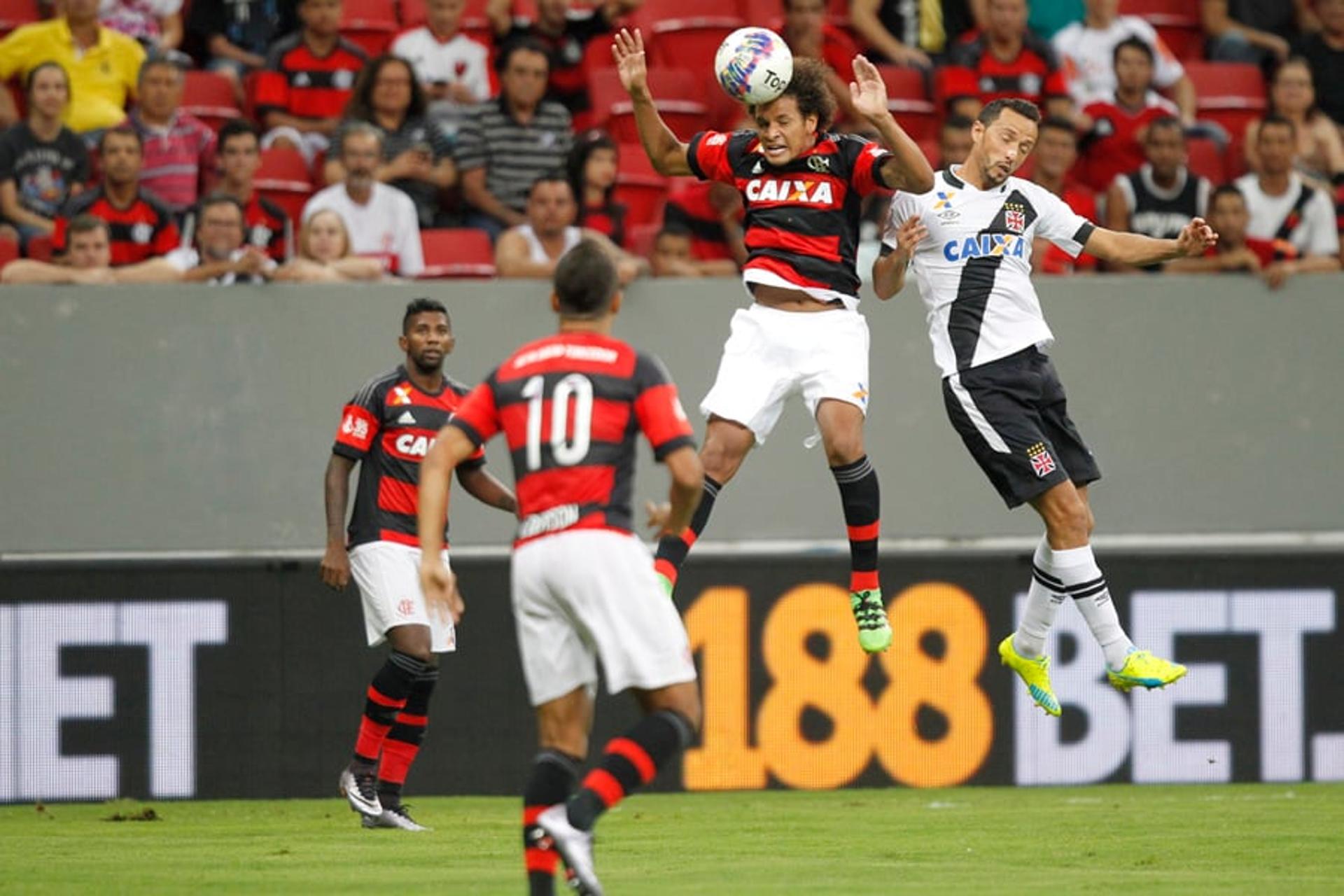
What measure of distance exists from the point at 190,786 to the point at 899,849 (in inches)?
Result: 200

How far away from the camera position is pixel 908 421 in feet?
46.1

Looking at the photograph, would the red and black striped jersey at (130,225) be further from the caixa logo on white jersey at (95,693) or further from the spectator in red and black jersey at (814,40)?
the spectator in red and black jersey at (814,40)

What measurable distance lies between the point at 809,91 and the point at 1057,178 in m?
5.25

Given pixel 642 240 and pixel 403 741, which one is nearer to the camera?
pixel 403 741

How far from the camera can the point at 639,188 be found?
627 inches

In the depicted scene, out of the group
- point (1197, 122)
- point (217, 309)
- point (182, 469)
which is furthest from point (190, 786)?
point (1197, 122)

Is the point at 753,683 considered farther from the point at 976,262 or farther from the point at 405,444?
the point at 976,262

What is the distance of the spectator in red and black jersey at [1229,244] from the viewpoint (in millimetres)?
14469

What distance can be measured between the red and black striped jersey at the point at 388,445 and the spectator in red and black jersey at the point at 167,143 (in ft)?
13.5

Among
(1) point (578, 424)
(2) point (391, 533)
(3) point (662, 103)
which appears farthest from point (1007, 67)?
(1) point (578, 424)

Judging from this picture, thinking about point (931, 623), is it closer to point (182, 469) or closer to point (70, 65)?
point (182, 469)

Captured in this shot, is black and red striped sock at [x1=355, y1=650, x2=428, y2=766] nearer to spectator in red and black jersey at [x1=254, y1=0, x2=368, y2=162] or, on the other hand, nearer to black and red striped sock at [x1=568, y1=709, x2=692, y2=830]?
black and red striped sock at [x1=568, y1=709, x2=692, y2=830]

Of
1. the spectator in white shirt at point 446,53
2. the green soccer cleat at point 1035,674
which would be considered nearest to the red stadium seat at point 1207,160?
the spectator in white shirt at point 446,53

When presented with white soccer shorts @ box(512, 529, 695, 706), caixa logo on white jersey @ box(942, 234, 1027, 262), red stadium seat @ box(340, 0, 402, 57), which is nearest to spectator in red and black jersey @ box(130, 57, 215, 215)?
red stadium seat @ box(340, 0, 402, 57)
